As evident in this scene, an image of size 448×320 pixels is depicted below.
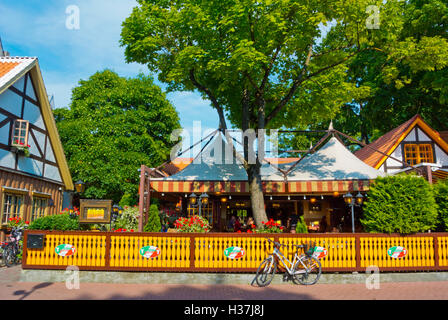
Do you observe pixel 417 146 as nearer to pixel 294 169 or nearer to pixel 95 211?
pixel 294 169

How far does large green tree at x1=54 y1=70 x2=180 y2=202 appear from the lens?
21.9 m

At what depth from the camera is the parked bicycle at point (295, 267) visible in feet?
27.5

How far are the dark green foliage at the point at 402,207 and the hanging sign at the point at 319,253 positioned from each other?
1.67 metres

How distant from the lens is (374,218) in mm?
9352

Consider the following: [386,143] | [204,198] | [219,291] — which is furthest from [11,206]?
[386,143]

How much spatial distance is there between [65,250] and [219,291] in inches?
170

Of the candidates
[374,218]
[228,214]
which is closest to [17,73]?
[228,214]

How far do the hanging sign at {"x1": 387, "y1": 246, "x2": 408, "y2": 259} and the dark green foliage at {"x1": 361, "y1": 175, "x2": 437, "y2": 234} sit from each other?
0.46 meters

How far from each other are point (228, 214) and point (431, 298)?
1287cm

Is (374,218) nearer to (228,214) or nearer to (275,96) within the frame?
(275,96)

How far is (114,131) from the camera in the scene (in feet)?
73.4

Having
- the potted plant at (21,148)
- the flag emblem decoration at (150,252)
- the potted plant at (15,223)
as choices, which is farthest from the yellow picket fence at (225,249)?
the potted plant at (21,148)

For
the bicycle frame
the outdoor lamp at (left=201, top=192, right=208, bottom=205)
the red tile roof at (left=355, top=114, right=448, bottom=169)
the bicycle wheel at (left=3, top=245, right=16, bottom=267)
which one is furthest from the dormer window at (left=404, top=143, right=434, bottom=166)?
the bicycle wheel at (left=3, top=245, right=16, bottom=267)

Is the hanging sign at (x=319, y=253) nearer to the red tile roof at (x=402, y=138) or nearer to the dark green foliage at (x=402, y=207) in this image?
the dark green foliage at (x=402, y=207)
